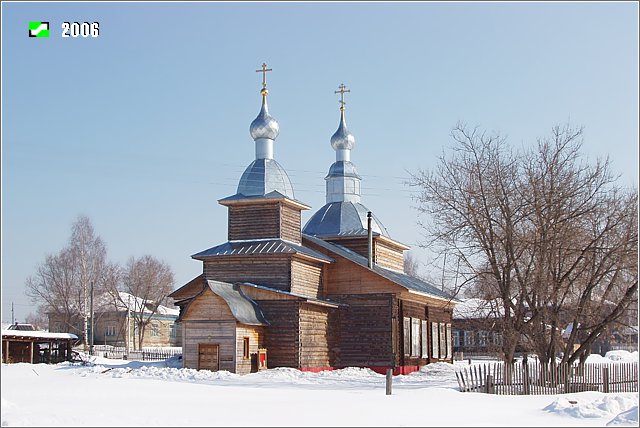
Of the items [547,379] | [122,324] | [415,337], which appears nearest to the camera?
[547,379]

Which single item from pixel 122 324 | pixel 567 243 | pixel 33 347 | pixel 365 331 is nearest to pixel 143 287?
pixel 122 324

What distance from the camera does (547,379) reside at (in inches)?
1032

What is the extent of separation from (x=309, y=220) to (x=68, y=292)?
25415 mm

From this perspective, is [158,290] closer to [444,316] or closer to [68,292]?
[68,292]

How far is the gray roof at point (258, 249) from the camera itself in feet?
121

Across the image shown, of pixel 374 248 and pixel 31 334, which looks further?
pixel 374 248

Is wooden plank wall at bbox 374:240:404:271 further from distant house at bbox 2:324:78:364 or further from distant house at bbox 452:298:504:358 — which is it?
distant house at bbox 2:324:78:364

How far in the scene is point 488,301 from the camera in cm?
2953

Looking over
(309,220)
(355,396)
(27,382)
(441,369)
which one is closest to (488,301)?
(355,396)

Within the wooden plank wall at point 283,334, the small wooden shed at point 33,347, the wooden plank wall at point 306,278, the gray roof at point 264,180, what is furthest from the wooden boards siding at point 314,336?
the small wooden shed at point 33,347

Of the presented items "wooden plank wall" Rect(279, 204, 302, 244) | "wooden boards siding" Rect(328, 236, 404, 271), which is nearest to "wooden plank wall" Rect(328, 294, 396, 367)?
"wooden plank wall" Rect(279, 204, 302, 244)

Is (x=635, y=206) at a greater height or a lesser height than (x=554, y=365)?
greater

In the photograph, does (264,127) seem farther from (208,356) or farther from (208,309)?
Result: (208,356)

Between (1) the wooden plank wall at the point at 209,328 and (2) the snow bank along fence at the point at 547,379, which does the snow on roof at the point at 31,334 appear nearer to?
(1) the wooden plank wall at the point at 209,328
